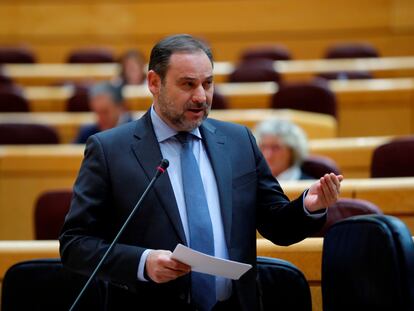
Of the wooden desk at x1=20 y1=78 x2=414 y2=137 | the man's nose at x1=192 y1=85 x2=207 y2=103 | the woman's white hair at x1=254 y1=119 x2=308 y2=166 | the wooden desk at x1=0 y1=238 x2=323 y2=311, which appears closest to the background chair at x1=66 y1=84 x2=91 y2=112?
the wooden desk at x1=20 y1=78 x2=414 y2=137

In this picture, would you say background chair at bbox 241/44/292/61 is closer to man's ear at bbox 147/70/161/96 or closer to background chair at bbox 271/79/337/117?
background chair at bbox 271/79/337/117

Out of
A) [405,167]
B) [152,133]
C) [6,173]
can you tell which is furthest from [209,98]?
[6,173]

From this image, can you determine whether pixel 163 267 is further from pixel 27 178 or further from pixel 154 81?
pixel 27 178

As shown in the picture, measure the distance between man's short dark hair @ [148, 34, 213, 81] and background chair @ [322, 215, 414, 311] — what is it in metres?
0.49

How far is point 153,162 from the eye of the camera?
2057 mm

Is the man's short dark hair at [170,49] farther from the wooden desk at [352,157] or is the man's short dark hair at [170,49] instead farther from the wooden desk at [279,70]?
the wooden desk at [279,70]

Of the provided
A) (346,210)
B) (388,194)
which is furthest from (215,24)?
(346,210)

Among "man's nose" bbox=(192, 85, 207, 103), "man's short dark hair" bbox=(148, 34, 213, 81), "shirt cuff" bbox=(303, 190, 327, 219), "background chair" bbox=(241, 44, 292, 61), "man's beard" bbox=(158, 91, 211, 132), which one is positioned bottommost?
"background chair" bbox=(241, 44, 292, 61)

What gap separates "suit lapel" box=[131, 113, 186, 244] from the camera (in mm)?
2004

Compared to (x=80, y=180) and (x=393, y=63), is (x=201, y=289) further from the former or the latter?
(x=393, y=63)

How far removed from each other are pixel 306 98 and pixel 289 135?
2286mm

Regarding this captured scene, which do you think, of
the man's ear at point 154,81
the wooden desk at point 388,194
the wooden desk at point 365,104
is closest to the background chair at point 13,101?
the wooden desk at point 365,104

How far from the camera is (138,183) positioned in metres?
2.03

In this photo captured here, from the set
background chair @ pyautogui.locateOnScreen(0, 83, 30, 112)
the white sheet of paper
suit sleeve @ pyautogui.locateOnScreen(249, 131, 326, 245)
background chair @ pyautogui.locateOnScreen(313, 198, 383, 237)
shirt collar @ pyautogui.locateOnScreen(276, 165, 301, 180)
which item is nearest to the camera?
the white sheet of paper
